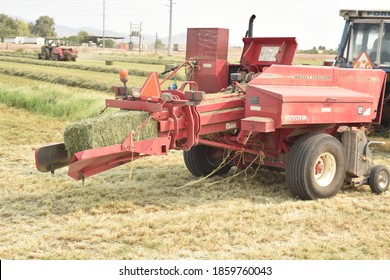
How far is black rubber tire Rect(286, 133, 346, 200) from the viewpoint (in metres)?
6.38

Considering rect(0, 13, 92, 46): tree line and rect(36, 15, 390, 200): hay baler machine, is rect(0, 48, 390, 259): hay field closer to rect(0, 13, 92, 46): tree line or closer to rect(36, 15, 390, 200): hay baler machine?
rect(36, 15, 390, 200): hay baler machine

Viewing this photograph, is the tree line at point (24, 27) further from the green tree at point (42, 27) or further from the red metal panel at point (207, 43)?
the red metal panel at point (207, 43)

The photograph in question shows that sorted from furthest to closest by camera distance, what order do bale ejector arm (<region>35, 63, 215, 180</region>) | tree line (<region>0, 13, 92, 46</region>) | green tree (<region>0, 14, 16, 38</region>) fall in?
green tree (<region>0, 14, 16, 38</region>)
tree line (<region>0, 13, 92, 46</region>)
bale ejector arm (<region>35, 63, 215, 180</region>)

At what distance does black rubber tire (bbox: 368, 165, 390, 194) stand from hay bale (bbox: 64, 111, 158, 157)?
2781 mm

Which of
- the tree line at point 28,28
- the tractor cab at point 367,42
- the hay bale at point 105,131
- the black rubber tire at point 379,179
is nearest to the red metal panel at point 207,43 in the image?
the hay bale at point 105,131

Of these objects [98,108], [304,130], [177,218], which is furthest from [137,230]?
[98,108]

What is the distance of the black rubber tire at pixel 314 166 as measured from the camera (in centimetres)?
638

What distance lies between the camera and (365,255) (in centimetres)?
484

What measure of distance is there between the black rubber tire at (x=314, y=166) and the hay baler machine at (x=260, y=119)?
11mm

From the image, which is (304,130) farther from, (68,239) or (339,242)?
(68,239)

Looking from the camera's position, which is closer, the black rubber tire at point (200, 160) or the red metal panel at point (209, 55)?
the red metal panel at point (209, 55)

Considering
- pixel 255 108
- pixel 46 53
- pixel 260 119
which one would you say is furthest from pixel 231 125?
pixel 46 53

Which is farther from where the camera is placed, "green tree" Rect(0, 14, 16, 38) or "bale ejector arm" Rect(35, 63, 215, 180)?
"green tree" Rect(0, 14, 16, 38)

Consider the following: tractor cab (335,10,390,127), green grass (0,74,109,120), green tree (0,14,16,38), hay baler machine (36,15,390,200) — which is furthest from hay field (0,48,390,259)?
green tree (0,14,16,38)
